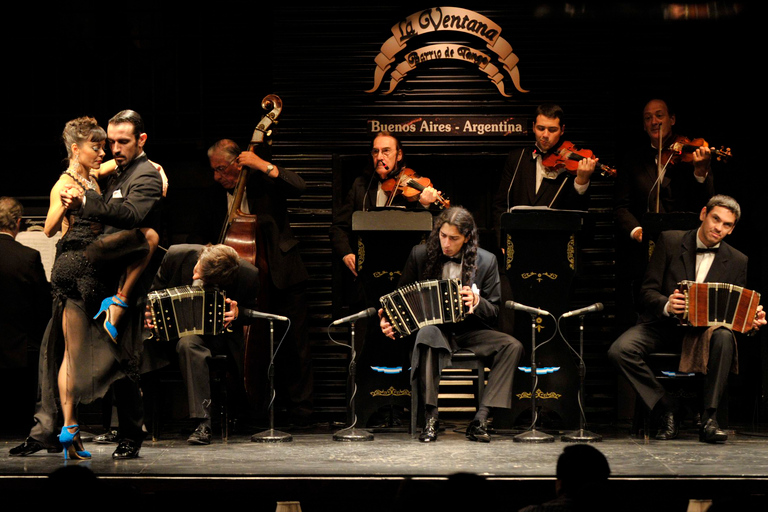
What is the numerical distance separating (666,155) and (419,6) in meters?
2.25

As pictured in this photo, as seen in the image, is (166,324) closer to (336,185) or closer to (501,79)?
(336,185)

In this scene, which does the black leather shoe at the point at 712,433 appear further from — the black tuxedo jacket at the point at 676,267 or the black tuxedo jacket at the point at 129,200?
the black tuxedo jacket at the point at 129,200

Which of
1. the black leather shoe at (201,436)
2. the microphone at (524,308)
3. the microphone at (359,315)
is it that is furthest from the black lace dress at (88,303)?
the microphone at (524,308)

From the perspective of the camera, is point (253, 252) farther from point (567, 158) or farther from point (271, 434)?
point (567, 158)

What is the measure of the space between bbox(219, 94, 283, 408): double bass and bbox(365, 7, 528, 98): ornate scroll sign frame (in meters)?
1.17

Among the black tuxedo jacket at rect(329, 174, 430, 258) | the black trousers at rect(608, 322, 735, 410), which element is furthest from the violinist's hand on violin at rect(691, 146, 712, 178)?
the black tuxedo jacket at rect(329, 174, 430, 258)

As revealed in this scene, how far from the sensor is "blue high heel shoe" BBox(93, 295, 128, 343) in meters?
5.51

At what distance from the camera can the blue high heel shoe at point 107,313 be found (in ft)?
18.1

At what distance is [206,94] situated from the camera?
8.28 metres

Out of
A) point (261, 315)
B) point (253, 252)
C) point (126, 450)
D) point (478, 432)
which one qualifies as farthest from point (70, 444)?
point (478, 432)

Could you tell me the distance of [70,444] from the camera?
5.55 metres

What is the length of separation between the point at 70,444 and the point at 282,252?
89.1 inches

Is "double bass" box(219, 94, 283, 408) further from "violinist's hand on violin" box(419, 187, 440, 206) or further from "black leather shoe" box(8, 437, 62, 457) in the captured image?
"black leather shoe" box(8, 437, 62, 457)

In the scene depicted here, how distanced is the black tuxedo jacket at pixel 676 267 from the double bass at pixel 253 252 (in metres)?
2.55
